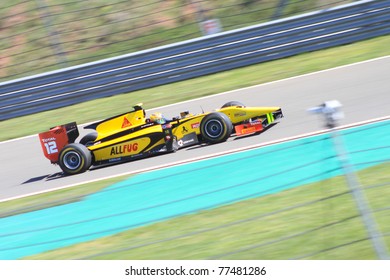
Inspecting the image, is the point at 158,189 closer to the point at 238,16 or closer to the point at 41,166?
the point at 41,166

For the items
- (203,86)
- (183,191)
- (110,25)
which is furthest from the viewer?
(110,25)

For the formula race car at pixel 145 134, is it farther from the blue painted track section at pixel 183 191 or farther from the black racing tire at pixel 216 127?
the blue painted track section at pixel 183 191

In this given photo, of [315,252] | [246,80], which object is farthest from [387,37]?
[315,252]

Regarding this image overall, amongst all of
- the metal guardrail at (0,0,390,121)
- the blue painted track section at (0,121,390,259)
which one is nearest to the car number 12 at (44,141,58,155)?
the blue painted track section at (0,121,390,259)

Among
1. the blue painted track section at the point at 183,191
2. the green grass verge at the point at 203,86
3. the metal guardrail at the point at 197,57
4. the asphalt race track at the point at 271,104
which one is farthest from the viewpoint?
the metal guardrail at the point at 197,57

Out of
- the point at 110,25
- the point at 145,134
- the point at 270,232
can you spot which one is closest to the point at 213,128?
the point at 145,134

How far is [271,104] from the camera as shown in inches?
438

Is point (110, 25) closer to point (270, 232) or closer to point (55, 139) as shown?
point (55, 139)

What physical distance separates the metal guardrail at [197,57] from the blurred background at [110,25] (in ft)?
5.47

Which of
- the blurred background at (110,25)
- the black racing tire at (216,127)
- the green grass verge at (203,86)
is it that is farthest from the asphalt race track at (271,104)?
the blurred background at (110,25)

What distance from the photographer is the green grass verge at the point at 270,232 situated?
534cm

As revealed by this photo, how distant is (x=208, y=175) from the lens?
27.5 feet

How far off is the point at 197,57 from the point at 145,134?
14.2 feet

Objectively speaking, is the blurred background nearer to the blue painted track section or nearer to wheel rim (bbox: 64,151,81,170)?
wheel rim (bbox: 64,151,81,170)
